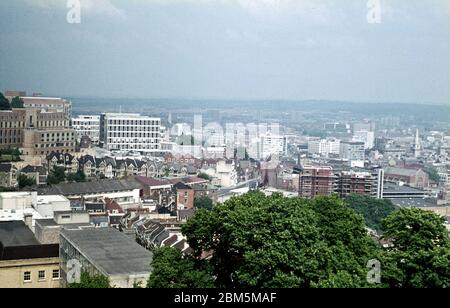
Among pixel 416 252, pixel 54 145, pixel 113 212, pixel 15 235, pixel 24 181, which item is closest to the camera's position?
pixel 416 252

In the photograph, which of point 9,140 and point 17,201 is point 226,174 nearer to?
point 9,140

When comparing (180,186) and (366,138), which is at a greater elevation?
(366,138)

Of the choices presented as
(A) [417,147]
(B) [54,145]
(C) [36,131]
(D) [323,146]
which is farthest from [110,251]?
(A) [417,147]

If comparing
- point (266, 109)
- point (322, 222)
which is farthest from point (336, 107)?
point (322, 222)

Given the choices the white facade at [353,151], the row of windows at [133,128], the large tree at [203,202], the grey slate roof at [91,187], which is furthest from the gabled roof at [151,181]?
the white facade at [353,151]

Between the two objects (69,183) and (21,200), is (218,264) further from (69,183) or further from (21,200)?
(69,183)

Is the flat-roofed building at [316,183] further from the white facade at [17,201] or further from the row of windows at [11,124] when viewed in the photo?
the white facade at [17,201]
